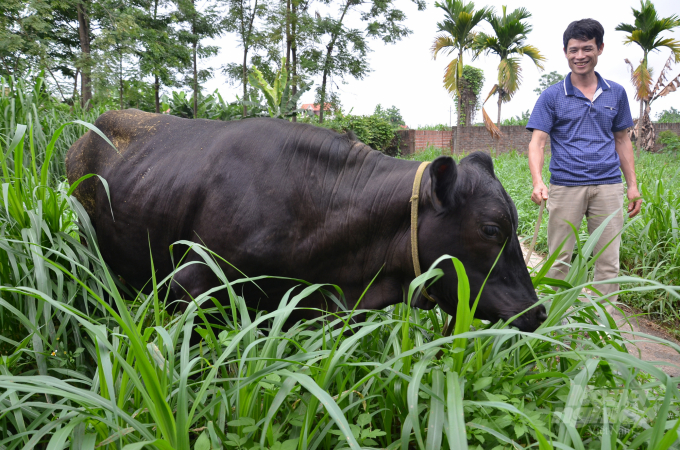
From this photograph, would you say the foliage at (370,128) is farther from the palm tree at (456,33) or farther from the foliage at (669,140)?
the foliage at (669,140)

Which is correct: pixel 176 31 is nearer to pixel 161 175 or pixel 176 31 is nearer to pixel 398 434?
pixel 161 175

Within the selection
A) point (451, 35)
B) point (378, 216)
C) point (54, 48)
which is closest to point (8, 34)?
point (378, 216)

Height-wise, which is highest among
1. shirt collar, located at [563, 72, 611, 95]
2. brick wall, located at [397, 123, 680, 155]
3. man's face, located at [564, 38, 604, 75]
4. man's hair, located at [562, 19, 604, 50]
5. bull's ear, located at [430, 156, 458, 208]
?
brick wall, located at [397, 123, 680, 155]

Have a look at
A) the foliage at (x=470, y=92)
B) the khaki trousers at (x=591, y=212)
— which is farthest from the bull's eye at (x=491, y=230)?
the foliage at (x=470, y=92)

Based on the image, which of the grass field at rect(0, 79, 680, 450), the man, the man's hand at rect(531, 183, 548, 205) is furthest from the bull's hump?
the man

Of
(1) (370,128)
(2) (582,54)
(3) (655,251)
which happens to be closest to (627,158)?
(2) (582,54)

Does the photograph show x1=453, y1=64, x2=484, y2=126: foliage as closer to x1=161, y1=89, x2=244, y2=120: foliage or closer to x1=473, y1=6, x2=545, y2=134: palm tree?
x1=473, y1=6, x2=545, y2=134: palm tree

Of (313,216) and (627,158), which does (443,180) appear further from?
(627,158)

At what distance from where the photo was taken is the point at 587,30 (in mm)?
3066

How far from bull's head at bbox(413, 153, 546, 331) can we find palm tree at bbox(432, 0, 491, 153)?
734 inches

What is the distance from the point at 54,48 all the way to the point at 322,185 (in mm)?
19716

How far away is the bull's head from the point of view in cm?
196

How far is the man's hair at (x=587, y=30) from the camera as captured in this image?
306 centimetres

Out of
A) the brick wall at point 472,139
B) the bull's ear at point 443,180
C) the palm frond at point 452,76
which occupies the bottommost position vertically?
the bull's ear at point 443,180
